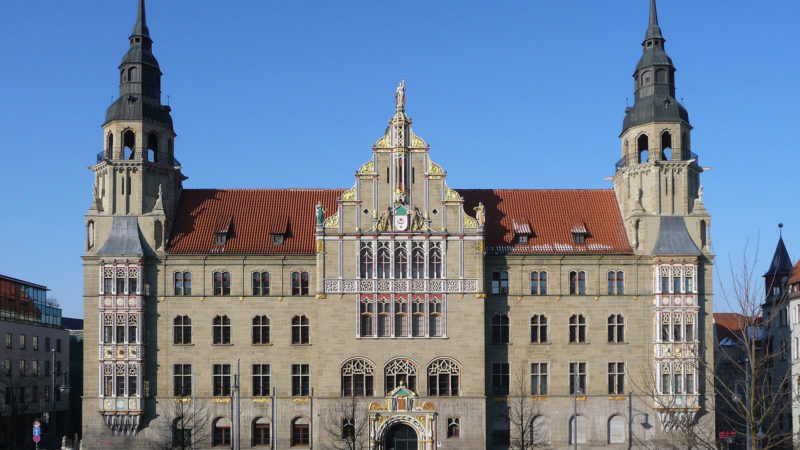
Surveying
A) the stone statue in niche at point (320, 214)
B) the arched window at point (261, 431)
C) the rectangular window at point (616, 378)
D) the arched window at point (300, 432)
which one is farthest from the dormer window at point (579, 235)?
the arched window at point (261, 431)

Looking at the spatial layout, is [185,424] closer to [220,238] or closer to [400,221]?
[220,238]

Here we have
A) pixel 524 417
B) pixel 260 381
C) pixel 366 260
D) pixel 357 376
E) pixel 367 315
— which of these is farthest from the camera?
pixel 260 381

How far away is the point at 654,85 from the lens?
7662 cm

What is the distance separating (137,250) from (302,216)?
1382 cm

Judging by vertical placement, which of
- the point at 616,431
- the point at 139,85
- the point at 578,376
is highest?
the point at 139,85

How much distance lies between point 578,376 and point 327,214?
24.8m

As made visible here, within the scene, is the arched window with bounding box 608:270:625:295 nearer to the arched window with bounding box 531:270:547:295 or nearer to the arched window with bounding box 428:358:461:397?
the arched window with bounding box 531:270:547:295

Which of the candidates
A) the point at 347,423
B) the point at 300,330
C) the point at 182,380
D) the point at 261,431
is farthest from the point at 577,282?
the point at 182,380

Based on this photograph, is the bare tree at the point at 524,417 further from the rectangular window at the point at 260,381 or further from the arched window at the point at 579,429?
the rectangular window at the point at 260,381

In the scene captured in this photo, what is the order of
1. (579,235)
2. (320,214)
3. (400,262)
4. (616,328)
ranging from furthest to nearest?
(579,235) < (616,328) < (400,262) < (320,214)

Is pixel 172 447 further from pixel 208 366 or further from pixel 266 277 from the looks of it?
pixel 266 277

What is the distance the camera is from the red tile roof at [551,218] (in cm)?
7462

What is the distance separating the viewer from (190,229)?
248 ft

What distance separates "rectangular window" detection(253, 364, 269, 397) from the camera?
2864 inches
